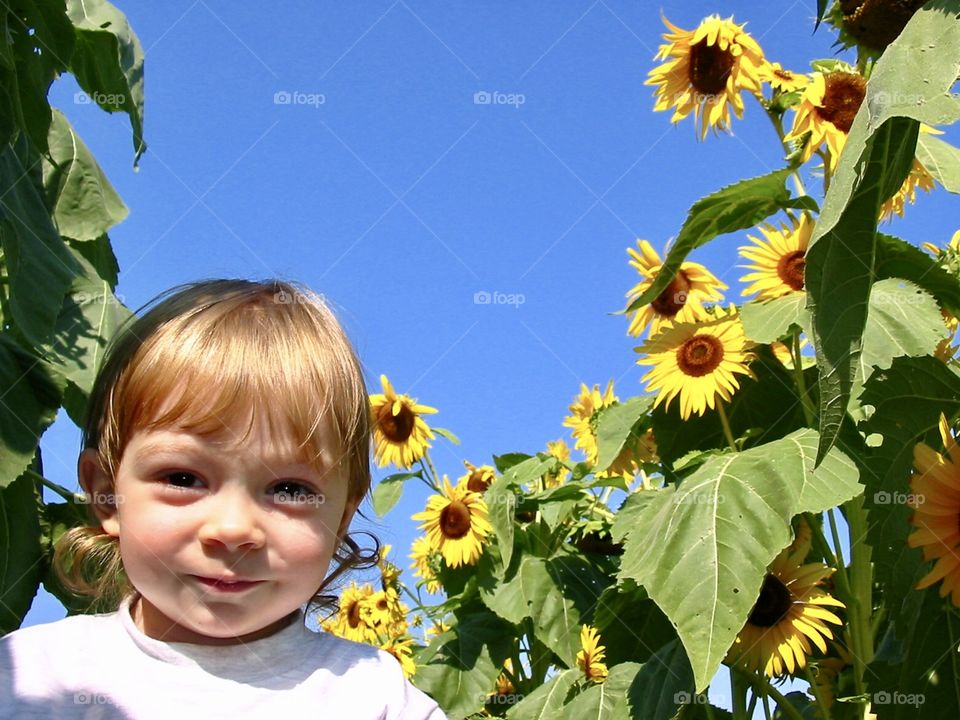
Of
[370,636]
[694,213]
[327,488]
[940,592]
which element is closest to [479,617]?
[370,636]

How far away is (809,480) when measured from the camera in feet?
5.24

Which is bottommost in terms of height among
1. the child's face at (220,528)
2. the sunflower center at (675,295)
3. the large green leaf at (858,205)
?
the child's face at (220,528)

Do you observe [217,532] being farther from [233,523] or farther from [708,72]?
[708,72]

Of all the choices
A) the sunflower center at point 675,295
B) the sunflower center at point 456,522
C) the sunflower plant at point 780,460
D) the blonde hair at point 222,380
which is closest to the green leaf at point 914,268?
the sunflower plant at point 780,460

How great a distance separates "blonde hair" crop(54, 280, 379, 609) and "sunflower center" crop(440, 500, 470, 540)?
2.03 metres

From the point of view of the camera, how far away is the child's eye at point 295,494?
3.54 feet

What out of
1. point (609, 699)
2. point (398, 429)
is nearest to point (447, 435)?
point (398, 429)

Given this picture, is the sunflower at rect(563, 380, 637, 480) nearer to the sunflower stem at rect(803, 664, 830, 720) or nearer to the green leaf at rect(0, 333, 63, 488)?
the sunflower stem at rect(803, 664, 830, 720)

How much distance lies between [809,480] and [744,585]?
0.20 metres

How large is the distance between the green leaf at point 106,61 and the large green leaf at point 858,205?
6.06ft

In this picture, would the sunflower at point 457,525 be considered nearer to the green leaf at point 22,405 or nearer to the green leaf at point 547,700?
the green leaf at point 547,700

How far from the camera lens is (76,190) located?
2.35 m

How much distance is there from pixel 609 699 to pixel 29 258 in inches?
53.6

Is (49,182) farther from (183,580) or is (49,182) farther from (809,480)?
(809,480)
